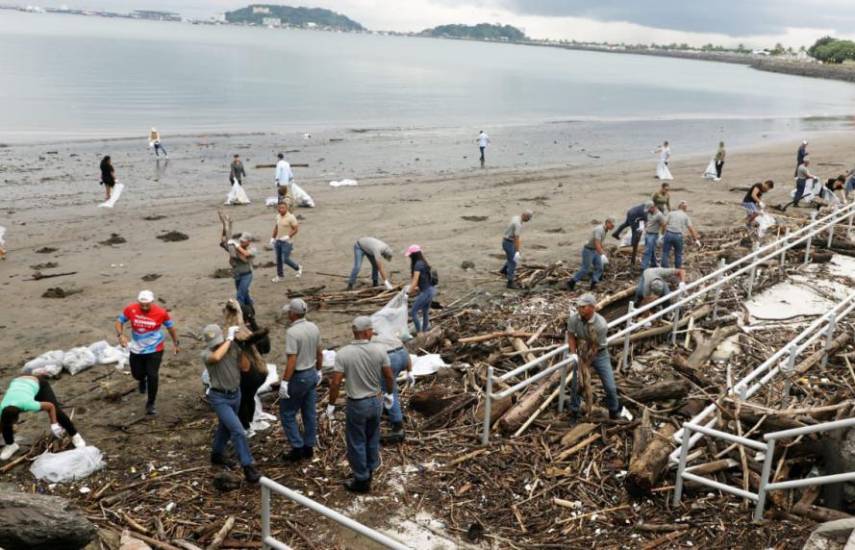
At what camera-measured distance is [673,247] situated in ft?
44.6

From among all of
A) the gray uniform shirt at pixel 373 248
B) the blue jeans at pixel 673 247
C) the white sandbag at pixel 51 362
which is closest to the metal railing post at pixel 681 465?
the gray uniform shirt at pixel 373 248

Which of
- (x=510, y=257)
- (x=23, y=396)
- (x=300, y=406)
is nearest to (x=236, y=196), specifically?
(x=510, y=257)

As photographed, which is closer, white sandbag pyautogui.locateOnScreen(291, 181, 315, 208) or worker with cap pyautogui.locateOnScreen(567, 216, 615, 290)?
worker with cap pyautogui.locateOnScreen(567, 216, 615, 290)

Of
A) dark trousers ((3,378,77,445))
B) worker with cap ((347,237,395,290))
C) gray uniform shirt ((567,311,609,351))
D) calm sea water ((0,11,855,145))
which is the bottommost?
dark trousers ((3,378,77,445))

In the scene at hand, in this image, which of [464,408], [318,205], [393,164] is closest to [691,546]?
[464,408]

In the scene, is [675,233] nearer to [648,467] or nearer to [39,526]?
[648,467]

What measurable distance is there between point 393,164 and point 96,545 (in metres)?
29.9

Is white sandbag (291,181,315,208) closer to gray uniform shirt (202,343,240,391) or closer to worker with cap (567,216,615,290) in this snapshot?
worker with cap (567,216,615,290)

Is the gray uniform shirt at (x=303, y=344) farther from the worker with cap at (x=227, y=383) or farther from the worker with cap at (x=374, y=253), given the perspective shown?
the worker with cap at (x=374, y=253)

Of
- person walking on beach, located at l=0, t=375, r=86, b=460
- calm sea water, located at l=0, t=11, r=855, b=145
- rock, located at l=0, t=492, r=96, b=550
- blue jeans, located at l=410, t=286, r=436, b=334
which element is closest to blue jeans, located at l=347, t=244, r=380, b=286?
blue jeans, located at l=410, t=286, r=436, b=334

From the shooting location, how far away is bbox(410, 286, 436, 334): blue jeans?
434 inches

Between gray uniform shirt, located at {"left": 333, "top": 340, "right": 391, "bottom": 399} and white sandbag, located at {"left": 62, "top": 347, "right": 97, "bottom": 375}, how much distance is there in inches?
209

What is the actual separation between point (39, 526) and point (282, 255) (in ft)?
30.7

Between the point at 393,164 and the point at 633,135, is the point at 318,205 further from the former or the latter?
the point at 633,135
